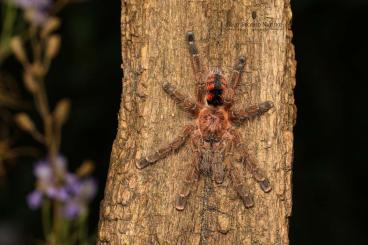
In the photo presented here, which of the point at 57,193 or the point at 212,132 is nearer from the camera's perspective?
the point at 212,132

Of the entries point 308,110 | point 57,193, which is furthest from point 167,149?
point 308,110

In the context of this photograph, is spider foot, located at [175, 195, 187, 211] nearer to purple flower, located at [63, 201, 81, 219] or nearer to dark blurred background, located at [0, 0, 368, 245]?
purple flower, located at [63, 201, 81, 219]

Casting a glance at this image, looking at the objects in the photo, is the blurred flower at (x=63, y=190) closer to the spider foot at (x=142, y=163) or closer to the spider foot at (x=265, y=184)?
the spider foot at (x=142, y=163)

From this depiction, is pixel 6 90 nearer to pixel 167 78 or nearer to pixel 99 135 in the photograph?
pixel 99 135

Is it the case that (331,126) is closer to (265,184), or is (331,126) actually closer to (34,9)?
(34,9)

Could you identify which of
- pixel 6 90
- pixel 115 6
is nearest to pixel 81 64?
pixel 115 6

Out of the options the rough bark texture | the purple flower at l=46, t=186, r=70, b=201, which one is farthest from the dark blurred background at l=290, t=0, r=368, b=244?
the rough bark texture

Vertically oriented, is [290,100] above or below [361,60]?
below
